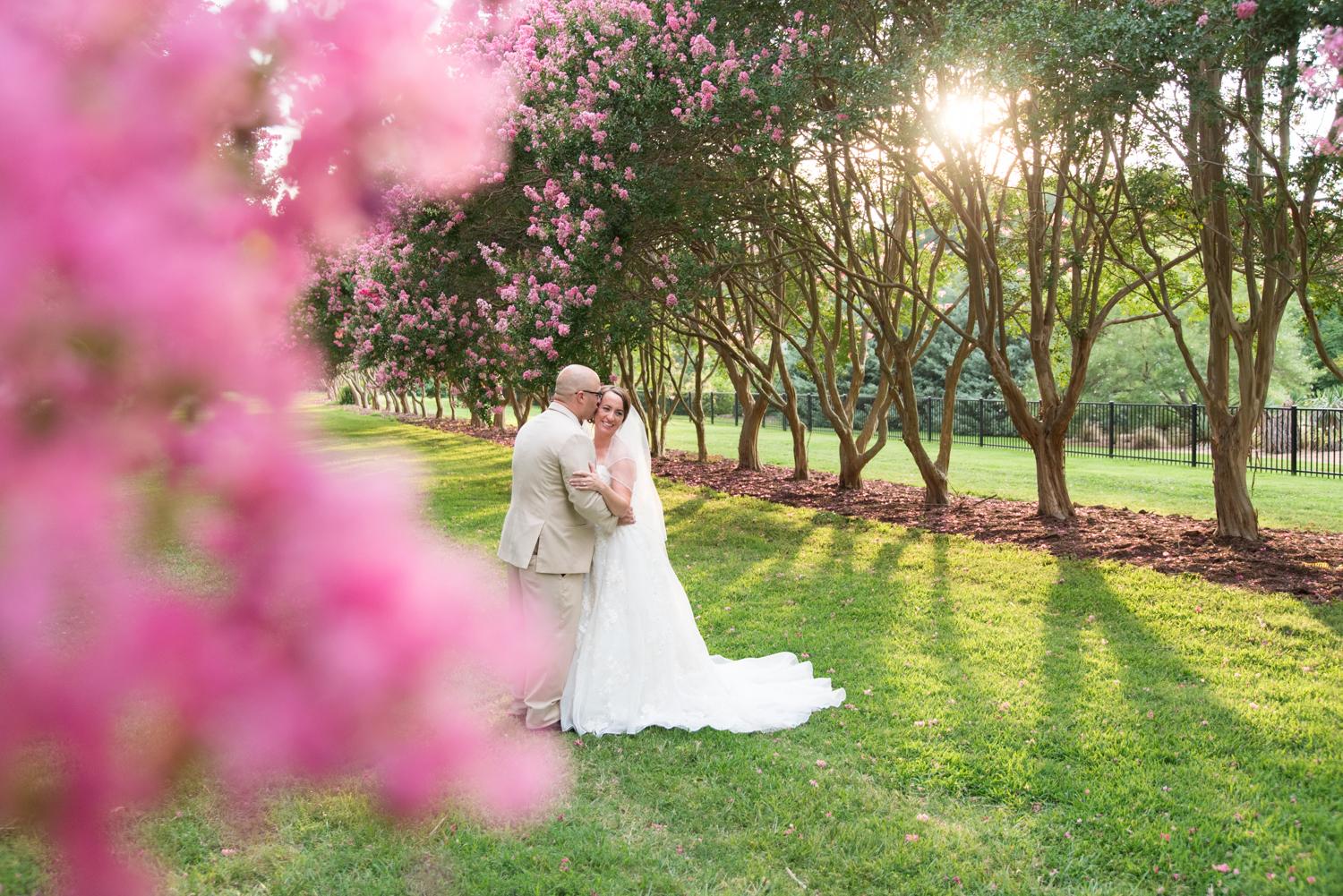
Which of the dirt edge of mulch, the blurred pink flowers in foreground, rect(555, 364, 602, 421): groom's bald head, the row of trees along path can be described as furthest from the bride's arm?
the dirt edge of mulch

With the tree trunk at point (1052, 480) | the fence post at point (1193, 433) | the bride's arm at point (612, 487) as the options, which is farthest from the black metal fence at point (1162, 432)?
the bride's arm at point (612, 487)

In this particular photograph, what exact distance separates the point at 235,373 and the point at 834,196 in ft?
39.9

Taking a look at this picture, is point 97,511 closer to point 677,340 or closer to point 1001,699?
point 1001,699

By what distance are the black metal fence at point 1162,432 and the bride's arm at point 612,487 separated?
38.0ft

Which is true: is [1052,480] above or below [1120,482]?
above

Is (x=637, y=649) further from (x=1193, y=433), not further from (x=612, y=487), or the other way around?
(x=1193, y=433)

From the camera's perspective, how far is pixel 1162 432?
22672 mm

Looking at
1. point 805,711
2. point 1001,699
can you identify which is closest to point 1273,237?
point 1001,699

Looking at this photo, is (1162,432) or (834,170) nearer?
(834,170)

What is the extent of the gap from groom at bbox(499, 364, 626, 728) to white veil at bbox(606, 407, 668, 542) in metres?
0.20

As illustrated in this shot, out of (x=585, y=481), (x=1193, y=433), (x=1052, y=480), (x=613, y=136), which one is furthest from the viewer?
(x=1193, y=433)

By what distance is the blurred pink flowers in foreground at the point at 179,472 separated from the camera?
48 cm

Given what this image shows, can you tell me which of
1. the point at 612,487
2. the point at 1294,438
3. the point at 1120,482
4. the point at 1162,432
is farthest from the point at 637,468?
the point at 1162,432

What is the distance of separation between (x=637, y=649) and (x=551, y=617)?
556 mm
